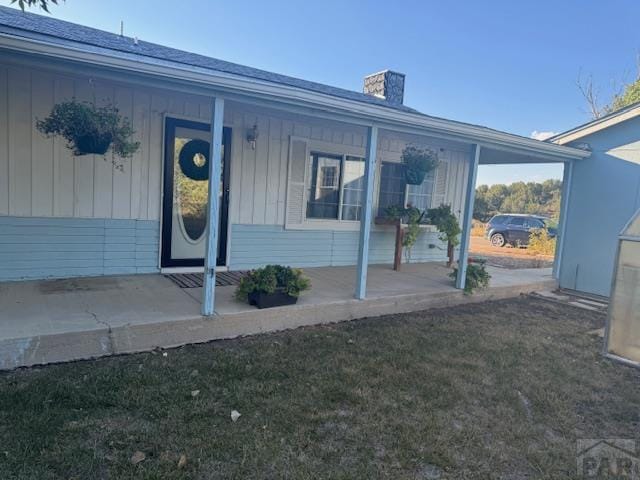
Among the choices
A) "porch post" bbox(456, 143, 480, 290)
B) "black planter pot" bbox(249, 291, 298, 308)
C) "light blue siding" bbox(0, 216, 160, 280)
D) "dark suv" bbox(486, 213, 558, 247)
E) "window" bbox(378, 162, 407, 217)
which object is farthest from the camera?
"dark suv" bbox(486, 213, 558, 247)

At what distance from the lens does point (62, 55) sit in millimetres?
2941

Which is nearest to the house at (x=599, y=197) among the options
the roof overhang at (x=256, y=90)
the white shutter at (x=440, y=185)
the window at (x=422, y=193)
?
the roof overhang at (x=256, y=90)

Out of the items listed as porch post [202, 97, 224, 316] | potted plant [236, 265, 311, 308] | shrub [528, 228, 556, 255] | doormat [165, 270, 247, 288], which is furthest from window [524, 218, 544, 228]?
porch post [202, 97, 224, 316]

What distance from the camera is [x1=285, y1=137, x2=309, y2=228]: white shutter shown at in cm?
620

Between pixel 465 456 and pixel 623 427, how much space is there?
1.28 metres

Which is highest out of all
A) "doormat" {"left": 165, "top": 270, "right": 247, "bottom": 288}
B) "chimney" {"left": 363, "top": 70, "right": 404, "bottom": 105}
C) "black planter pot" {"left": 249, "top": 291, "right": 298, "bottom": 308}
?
"chimney" {"left": 363, "top": 70, "right": 404, "bottom": 105}

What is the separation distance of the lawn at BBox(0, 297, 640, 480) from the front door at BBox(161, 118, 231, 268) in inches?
82.0

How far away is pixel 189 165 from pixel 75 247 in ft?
5.24

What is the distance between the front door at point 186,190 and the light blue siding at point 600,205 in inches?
216

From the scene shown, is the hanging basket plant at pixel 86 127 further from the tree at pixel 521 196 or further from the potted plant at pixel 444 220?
the tree at pixel 521 196

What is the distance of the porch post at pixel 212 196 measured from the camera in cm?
372

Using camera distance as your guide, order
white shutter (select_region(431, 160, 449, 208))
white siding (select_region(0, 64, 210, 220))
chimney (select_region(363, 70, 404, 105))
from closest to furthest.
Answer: white siding (select_region(0, 64, 210, 220))
white shutter (select_region(431, 160, 449, 208))
chimney (select_region(363, 70, 404, 105))

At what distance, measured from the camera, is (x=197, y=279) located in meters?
5.20

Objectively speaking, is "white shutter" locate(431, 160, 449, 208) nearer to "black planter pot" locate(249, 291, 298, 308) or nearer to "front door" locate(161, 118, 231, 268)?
"front door" locate(161, 118, 231, 268)
